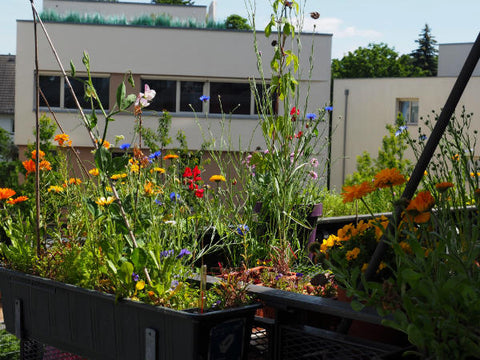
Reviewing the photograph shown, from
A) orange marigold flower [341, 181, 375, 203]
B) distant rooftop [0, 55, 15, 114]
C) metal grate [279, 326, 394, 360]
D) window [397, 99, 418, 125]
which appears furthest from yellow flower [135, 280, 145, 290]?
distant rooftop [0, 55, 15, 114]

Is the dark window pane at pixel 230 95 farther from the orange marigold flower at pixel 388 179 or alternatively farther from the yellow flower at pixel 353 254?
the orange marigold flower at pixel 388 179

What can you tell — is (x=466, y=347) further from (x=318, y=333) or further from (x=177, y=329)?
(x=177, y=329)

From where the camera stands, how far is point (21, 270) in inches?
95.6

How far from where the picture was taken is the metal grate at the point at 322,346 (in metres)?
1.64

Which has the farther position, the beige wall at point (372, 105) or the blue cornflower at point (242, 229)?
the beige wall at point (372, 105)

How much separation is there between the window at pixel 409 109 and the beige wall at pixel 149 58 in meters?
6.68

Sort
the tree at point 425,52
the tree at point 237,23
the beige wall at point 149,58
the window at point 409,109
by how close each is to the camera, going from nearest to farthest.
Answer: the beige wall at point 149,58
the window at point 409,109
the tree at point 237,23
the tree at point 425,52

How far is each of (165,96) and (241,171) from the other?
1410 centimetres

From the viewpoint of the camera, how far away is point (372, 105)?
A: 2358 centimetres

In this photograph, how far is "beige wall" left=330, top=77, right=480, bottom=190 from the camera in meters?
22.9

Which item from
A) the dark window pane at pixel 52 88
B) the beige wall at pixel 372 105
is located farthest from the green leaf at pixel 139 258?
the beige wall at pixel 372 105

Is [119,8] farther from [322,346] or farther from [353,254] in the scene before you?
[322,346]

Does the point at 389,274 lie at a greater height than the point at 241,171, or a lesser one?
lesser

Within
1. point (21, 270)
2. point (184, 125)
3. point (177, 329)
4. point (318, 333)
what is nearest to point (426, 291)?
point (318, 333)
